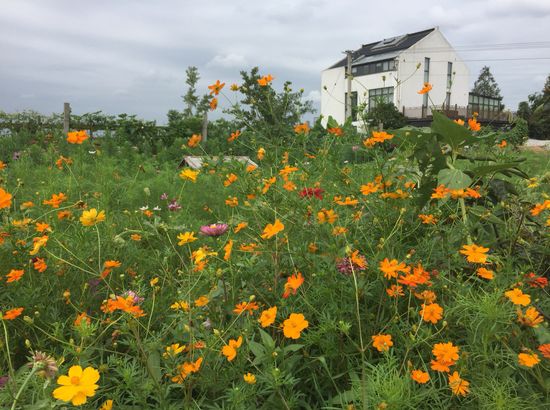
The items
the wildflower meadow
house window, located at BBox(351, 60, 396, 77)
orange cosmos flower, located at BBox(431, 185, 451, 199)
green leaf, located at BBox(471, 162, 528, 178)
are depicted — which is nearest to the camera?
the wildflower meadow

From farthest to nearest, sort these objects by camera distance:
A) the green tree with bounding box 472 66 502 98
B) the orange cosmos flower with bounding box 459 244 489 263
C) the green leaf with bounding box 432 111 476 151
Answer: the green tree with bounding box 472 66 502 98 → the green leaf with bounding box 432 111 476 151 → the orange cosmos flower with bounding box 459 244 489 263

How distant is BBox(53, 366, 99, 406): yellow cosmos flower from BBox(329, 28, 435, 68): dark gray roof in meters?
34.0

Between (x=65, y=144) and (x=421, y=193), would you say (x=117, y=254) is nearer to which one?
(x=421, y=193)

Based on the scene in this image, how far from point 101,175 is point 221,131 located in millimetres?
8159

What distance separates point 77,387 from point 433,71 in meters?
36.6

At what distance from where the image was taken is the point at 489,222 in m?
1.68

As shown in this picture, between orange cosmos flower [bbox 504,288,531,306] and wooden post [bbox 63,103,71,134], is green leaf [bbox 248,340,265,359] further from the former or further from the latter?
wooden post [bbox 63,103,71,134]

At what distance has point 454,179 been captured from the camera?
1611 millimetres

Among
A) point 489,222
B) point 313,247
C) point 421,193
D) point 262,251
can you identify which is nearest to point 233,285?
point 262,251

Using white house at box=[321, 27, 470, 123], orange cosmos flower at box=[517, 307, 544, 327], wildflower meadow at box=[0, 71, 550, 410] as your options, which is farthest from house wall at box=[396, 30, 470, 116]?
orange cosmos flower at box=[517, 307, 544, 327]

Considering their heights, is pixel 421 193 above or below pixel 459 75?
below

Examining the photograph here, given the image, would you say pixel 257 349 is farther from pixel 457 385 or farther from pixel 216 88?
pixel 216 88

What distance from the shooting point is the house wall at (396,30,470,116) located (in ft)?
102

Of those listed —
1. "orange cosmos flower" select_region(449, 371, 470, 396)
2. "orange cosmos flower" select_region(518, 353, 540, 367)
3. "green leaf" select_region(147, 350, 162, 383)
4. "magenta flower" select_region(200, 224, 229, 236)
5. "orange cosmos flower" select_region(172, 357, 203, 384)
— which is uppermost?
"magenta flower" select_region(200, 224, 229, 236)
